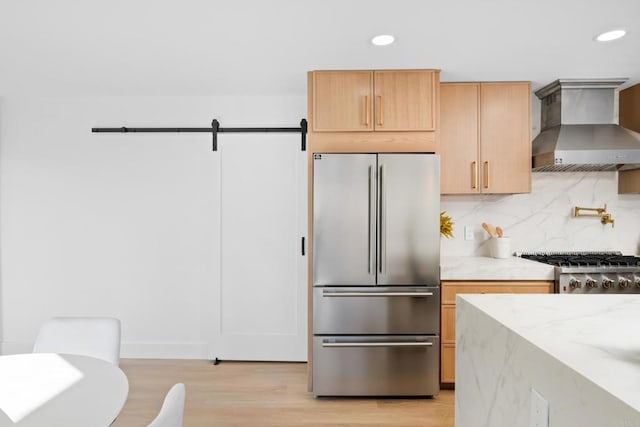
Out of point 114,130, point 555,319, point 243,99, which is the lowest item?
point 555,319

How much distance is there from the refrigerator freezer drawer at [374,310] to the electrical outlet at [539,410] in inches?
73.8

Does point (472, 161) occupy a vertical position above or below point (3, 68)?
below

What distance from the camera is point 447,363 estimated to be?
281cm

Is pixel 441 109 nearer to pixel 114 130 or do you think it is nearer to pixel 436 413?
pixel 436 413

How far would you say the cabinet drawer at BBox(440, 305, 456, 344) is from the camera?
110 inches

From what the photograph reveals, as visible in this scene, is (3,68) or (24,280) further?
(24,280)

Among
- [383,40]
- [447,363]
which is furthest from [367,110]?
[447,363]

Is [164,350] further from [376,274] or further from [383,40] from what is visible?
[383,40]

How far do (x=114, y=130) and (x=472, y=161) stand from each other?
317cm

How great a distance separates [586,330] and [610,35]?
2174 mm

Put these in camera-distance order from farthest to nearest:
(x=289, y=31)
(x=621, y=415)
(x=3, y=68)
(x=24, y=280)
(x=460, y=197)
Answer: (x=24, y=280)
(x=460, y=197)
(x=3, y=68)
(x=289, y=31)
(x=621, y=415)

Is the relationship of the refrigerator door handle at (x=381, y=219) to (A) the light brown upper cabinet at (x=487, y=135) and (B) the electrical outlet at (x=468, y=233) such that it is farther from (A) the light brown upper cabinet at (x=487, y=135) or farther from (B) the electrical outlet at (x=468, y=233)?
(B) the electrical outlet at (x=468, y=233)

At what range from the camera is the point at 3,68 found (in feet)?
9.61

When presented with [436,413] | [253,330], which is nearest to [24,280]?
[253,330]
